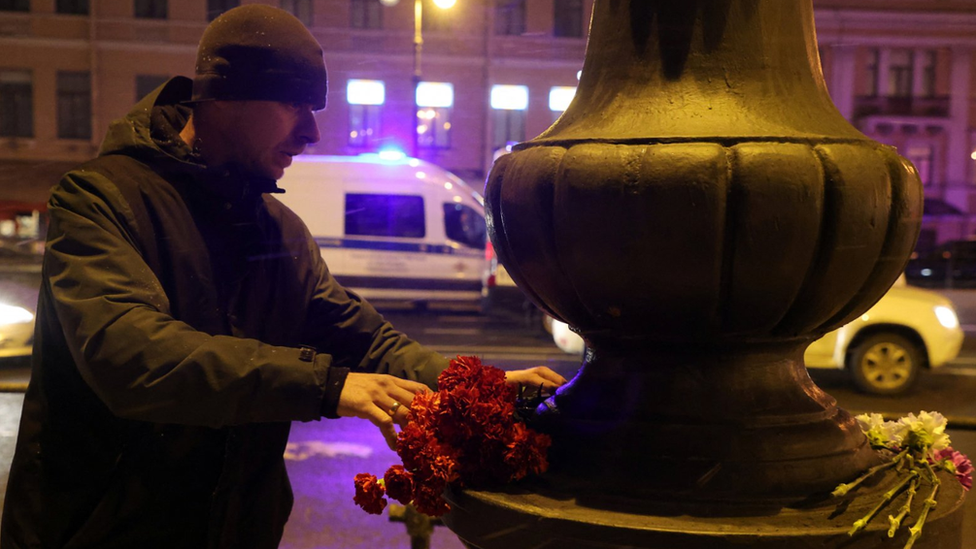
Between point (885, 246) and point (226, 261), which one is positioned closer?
point (885, 246)

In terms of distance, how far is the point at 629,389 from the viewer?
1946 mm

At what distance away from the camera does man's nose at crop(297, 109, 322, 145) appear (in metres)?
2.27

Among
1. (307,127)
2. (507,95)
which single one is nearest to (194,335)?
(307,127)

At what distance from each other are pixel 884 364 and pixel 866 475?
7733 mm

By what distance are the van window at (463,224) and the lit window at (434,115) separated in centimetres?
1419

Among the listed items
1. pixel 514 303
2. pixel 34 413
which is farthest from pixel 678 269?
pixel 514 303

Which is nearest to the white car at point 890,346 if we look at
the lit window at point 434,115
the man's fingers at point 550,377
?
the man's fingers at point 550,377

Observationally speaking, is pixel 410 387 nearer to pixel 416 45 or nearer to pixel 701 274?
pixel 701 274

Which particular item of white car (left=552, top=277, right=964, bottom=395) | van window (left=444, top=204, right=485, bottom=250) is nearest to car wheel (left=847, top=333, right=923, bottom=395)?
white car (left=552, top=277, right=964, bottom=395)

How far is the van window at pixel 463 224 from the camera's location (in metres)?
16.1

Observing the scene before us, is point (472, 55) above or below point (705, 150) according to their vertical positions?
above

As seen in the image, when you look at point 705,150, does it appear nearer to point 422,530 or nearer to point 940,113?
point 422,530

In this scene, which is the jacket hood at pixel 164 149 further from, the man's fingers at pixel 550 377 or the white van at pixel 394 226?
the white van at pixel 394 226

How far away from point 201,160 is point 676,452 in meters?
1.31
